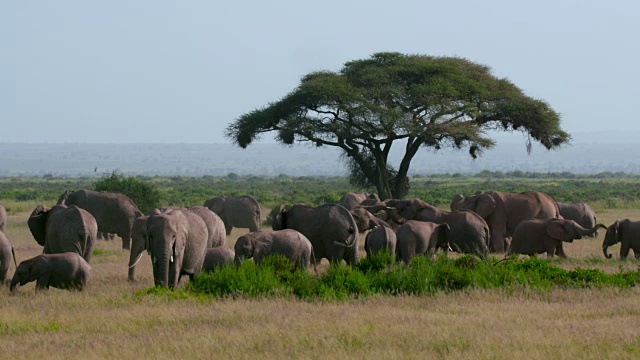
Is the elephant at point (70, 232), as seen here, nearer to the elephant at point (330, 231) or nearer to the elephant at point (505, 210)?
the elephant at point (330, 231)

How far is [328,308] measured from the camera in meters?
14.1

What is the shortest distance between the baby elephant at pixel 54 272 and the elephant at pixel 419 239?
21.7ft

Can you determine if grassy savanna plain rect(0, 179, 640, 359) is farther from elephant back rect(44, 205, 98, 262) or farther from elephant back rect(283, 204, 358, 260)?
elephant back rect(283, 204, 358, 260)

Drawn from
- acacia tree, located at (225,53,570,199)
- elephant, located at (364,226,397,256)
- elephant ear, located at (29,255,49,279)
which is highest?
acacia tree, located at (225,53,570,199)

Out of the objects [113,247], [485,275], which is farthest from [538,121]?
[485,275]

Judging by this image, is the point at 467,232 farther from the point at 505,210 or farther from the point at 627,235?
the point at 505,210

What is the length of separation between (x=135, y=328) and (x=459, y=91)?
31.8m

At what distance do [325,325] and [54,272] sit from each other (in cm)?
566

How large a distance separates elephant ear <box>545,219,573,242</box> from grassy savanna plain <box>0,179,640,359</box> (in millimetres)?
6221

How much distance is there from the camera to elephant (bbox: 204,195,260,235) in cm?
3366

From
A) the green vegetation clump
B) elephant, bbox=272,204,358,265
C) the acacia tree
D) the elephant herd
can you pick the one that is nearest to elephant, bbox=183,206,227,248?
the elephant herd

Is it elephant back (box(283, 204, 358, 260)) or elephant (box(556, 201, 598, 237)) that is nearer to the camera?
elephant back (box(283, 204, 358, 260))

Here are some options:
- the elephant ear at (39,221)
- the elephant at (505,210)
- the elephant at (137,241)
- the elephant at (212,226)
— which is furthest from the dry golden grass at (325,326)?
the elephant at (505,210)

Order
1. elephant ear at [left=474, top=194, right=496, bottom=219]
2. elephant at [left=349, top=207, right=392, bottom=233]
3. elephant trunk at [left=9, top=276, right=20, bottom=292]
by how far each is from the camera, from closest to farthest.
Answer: elephant trunk at [left=9, top=276, right=20, bottom=292], elephant at [left=349, top=207, right=392, bottom=233], elephant ear at [left=474, top=194, right=496, bottom=219]
